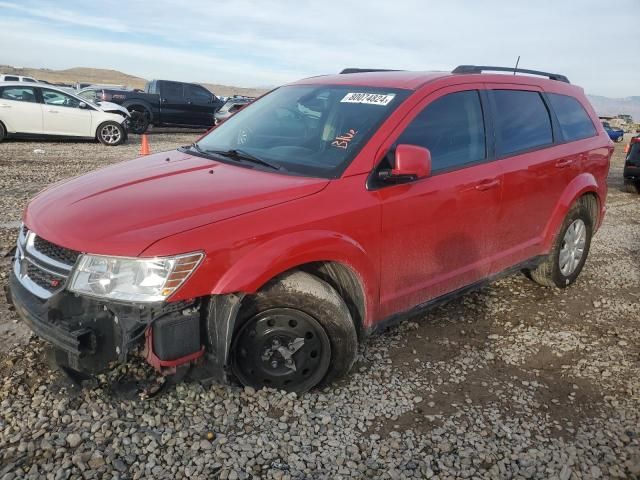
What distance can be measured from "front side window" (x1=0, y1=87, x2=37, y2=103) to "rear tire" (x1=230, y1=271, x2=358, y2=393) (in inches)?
491

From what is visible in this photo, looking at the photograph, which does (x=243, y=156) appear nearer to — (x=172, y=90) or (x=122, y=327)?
(x=122, y=327)

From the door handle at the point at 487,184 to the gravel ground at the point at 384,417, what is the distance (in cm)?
110

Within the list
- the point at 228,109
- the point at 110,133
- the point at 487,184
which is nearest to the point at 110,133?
the point at 110,133

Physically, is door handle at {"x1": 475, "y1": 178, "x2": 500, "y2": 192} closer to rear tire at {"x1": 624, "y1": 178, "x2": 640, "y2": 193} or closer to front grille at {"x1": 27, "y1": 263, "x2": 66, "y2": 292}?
front grille at {"x1": 27, "y1": 263, "x2": 66, "y2": 292}

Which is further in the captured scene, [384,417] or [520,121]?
[520,121]

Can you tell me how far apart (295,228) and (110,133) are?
1310 cm

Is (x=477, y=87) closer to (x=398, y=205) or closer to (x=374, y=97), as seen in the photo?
(x=374, y=97)

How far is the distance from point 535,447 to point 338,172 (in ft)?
5.81

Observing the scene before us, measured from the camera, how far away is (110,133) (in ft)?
46.3

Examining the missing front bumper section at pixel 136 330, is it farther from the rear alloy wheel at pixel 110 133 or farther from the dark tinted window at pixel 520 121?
the rear alloy wheel at pixel 110 133

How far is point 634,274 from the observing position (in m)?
5.39

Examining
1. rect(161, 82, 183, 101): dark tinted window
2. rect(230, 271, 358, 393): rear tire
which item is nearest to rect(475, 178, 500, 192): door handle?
rect(230, 271, 358, 393): rear tire

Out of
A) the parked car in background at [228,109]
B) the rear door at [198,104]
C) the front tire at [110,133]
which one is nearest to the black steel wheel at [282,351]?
the parked car in background at [228,109]

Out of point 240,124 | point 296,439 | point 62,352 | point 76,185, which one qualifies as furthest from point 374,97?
point 62,352
